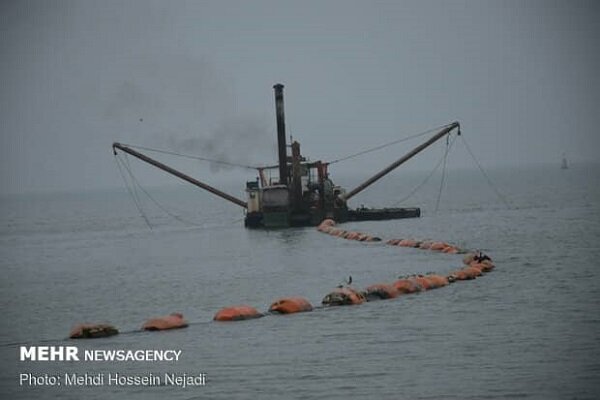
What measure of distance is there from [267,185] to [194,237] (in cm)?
946

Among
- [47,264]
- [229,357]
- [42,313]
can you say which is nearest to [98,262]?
[47,264]

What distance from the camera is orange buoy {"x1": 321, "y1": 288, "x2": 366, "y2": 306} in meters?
36.2

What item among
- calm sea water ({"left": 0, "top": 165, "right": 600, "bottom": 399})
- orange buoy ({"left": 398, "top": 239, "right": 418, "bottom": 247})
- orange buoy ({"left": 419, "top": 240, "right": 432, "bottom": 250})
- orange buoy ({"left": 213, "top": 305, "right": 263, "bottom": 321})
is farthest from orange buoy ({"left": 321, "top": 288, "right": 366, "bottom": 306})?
orange buoy ({"left": 398, "top": 239, "right": 418, "bottom": 247})

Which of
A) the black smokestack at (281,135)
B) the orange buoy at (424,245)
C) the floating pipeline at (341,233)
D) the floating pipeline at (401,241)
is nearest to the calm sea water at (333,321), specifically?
the orange buoy at (424,245)

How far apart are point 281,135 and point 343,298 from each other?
54.9m

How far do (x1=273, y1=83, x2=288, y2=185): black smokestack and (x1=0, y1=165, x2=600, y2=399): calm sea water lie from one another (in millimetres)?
17401

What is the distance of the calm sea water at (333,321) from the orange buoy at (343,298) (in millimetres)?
586

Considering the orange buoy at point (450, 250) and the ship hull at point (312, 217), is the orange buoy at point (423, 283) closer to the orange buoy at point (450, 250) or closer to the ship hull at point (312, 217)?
the orange buoy at point (450, 250)

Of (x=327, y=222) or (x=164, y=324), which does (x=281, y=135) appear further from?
(x=164, y=324)

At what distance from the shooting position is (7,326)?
3766cm

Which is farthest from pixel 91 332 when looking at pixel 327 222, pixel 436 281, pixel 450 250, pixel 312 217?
pixel 312 217

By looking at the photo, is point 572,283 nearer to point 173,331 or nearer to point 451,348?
point 451,348

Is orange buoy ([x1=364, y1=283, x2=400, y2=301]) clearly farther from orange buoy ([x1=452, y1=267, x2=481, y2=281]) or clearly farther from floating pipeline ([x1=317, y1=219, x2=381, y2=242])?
floating pipeline ([x1=317, y1=219, x2=381, y2=242])

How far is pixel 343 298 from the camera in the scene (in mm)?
36281
